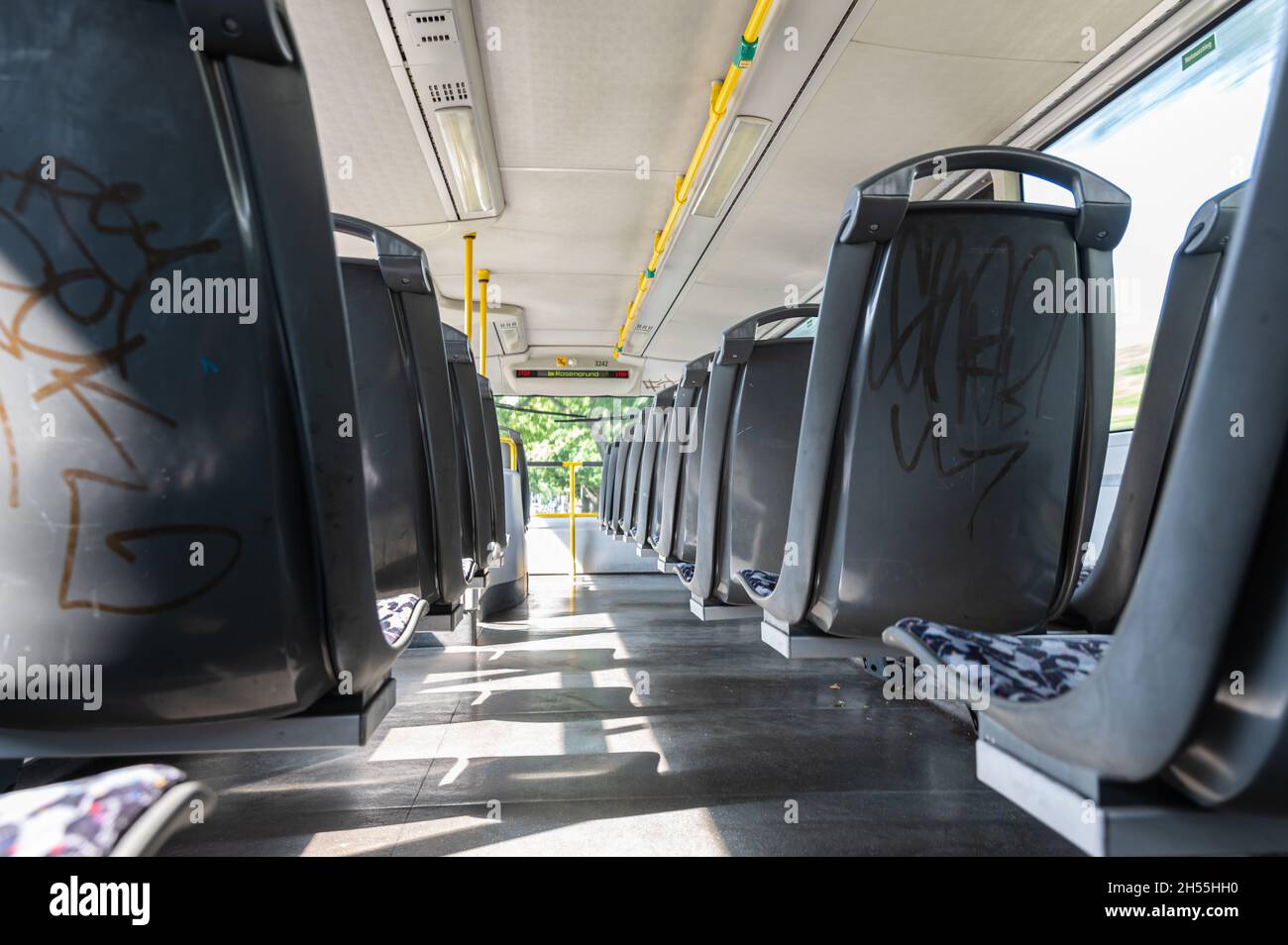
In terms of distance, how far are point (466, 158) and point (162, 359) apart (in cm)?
500

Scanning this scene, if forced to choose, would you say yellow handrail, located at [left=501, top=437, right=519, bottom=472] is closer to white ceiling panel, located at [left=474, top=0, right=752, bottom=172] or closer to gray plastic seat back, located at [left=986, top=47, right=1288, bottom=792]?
white ceiling panel, located at [left=474, top=0, right=752, bottom=172]

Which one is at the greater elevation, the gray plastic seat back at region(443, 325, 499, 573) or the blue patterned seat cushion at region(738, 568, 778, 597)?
the gray plastic seat back at region(443, 325, 499, 573)

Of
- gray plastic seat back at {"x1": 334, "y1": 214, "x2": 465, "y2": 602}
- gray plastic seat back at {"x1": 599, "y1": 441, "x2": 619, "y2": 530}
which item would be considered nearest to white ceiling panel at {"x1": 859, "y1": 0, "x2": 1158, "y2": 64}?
gray plastic seat back at {"x1": 334, "y1": 214, "x2": 465, "y2": 602}

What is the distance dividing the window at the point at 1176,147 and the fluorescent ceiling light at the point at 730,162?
1.99 metres

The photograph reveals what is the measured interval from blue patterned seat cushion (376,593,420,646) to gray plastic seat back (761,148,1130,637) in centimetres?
80

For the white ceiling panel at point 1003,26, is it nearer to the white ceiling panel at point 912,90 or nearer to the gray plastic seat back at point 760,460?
the white ceiling panel at point 912,90

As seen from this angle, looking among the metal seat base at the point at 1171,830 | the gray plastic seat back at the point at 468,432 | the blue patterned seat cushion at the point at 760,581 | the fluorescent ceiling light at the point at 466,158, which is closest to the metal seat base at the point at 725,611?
the blue patterned seat cushion at the point at 760,581

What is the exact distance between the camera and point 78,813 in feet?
1.94

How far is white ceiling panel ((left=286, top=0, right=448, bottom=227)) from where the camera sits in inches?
156

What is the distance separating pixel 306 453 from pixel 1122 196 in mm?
1507

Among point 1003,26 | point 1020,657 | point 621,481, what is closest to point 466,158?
point 621,481
